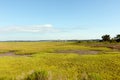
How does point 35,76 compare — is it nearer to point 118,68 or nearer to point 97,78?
point 97,78

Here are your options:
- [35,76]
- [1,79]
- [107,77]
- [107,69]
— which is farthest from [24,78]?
[107,69]

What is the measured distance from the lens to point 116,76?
21984 millimetres

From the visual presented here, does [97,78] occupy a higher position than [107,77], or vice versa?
[97,78]

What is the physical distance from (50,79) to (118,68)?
16.7m

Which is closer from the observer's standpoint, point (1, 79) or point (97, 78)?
point (97, 78)

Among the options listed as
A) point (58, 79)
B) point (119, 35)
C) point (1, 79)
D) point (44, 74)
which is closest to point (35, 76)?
point (44, 74)

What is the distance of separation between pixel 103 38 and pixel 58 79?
106618mm

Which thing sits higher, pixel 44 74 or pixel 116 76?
pixel 44 74

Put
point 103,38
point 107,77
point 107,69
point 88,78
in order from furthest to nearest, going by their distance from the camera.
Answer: point 103,38 < point 107,69 < point 107,77 < point 88,78

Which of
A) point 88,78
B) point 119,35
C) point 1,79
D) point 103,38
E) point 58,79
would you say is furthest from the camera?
point 103,38

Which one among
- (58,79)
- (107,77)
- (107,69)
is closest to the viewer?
(58,79)

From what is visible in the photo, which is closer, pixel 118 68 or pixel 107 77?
pixel 107 77

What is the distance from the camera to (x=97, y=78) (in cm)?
1159

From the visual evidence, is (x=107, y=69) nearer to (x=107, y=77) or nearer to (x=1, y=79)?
(x=107, y=77)
